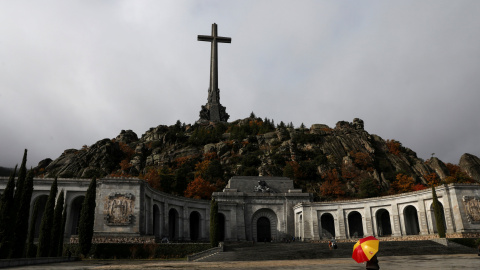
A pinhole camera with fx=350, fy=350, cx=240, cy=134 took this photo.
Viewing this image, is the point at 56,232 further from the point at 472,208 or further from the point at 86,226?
the point at 472,208

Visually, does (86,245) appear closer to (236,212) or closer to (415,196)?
(236,212)

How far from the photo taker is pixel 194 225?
48.0 meters

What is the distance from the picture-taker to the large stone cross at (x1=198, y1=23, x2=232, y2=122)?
325 ft

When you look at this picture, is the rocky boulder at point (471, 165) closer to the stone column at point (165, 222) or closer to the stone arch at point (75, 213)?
the stone column at point (165, 222)

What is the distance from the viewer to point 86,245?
92.8ft

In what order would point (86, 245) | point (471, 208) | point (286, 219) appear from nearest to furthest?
point (86, 245) → point (471, 208) → point (286, 219)

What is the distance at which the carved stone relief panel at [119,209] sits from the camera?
108 feet

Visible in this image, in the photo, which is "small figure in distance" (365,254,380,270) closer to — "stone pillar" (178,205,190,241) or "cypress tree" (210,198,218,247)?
"cypress tree" (210,198,218,247)

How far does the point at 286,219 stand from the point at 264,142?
42614mm

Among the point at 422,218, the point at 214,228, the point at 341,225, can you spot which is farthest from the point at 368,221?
the point at 214,228

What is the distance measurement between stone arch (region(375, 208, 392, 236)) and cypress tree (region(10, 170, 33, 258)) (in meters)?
38.6

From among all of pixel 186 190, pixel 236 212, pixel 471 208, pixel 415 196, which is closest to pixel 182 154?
pixel 186 190

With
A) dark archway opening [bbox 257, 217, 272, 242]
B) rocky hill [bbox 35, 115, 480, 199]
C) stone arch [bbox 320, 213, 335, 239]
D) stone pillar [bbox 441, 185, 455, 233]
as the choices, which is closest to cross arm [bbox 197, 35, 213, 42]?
rocky hill [bbox 35, 115, 480, 199]

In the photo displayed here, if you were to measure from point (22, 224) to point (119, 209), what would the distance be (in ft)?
34.5
